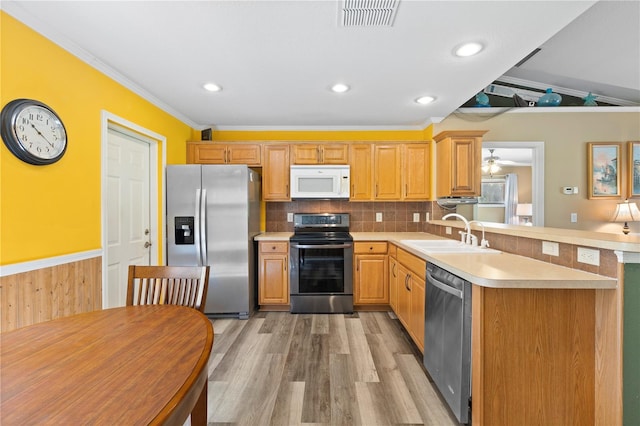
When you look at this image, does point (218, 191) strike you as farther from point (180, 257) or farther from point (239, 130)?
point (239, 130)

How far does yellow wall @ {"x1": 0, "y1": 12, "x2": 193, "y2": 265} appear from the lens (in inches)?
64.4

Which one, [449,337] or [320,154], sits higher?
[320,154]

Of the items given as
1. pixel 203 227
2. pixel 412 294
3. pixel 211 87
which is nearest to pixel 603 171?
pixel 412 294

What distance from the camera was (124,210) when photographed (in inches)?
107

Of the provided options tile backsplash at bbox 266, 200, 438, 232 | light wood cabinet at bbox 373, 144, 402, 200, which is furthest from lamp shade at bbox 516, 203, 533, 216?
light wood cabinet at bbox 373, 144, 402, 200

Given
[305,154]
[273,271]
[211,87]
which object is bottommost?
[273,271]

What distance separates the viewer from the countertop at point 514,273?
1.41m

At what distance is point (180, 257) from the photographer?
3.21 metres

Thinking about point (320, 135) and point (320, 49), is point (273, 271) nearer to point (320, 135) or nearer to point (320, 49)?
point (320, 135)

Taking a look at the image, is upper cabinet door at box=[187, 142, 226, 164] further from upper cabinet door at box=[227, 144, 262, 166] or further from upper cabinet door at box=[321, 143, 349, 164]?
upper cabinet door at box=[321, 143, 349, 164]

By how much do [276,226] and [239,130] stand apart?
146cm

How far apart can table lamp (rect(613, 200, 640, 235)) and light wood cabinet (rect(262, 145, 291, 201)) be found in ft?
14.0

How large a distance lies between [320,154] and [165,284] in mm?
2637

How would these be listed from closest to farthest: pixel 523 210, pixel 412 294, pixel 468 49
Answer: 1. pixel 468 49
2. pixel 412 294
3. pixel 523 210
